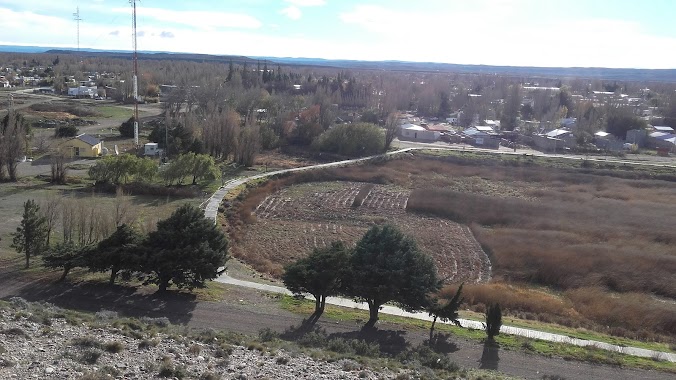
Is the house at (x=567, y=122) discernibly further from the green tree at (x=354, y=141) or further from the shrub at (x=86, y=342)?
the shrub at (x=86, y=342)

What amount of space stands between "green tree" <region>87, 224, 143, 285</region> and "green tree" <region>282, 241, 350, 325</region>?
4.40 m

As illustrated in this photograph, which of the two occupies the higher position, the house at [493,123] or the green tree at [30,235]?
the house at [493,123]

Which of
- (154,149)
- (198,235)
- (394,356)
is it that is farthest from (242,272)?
(154,149)

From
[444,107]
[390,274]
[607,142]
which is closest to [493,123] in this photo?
[444,107]

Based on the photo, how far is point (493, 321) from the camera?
15.0 m

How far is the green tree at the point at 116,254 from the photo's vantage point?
17031 mm

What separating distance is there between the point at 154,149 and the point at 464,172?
22.0 m

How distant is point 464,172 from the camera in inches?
1721

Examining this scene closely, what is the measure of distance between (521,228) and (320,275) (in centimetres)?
1581

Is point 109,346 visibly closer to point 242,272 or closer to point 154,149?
point 242,272

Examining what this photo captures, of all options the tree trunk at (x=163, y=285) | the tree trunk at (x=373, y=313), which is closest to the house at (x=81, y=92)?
the tree trunk at (x=163, y=285)

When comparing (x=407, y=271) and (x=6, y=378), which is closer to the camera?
(x=6, y=378)

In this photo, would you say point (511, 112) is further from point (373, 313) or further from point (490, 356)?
point (490, 356)

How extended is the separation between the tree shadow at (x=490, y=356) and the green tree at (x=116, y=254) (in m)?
9.56
